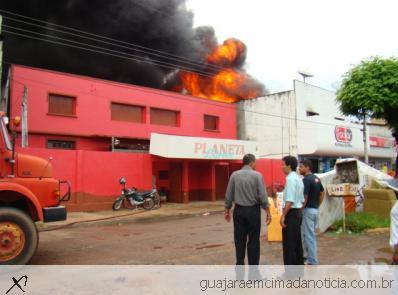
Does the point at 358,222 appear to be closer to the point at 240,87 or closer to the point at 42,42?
the point at 42,42

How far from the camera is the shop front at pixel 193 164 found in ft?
61.8

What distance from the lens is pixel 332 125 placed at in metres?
31.9

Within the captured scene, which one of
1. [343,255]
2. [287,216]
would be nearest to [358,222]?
[343,255]

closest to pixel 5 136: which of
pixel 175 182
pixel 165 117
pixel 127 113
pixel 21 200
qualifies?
pixel 21 200

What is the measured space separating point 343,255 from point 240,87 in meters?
27.6

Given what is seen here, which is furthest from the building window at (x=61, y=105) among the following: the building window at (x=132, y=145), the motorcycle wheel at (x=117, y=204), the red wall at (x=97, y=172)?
the motorcycle wheel at (x=117, y=204)

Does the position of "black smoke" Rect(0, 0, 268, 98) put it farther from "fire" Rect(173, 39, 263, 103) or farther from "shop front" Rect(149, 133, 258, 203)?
"shop front" Rect(149, 133, 258, 203)

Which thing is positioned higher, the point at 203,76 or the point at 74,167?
the point at 203,76

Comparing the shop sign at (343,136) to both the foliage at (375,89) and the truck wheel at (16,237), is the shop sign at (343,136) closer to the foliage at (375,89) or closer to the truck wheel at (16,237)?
the foliage at (375,89)

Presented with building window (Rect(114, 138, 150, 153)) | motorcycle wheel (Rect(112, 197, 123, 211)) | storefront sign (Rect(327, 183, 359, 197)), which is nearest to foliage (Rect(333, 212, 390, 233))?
storefront sign (Rect(327, 183, 359, 197))

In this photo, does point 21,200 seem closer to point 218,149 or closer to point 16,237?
point 16,237

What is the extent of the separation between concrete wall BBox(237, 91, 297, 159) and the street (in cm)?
1827

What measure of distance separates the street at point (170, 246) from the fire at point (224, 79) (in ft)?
69.7

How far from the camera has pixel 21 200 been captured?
726 centimetres
